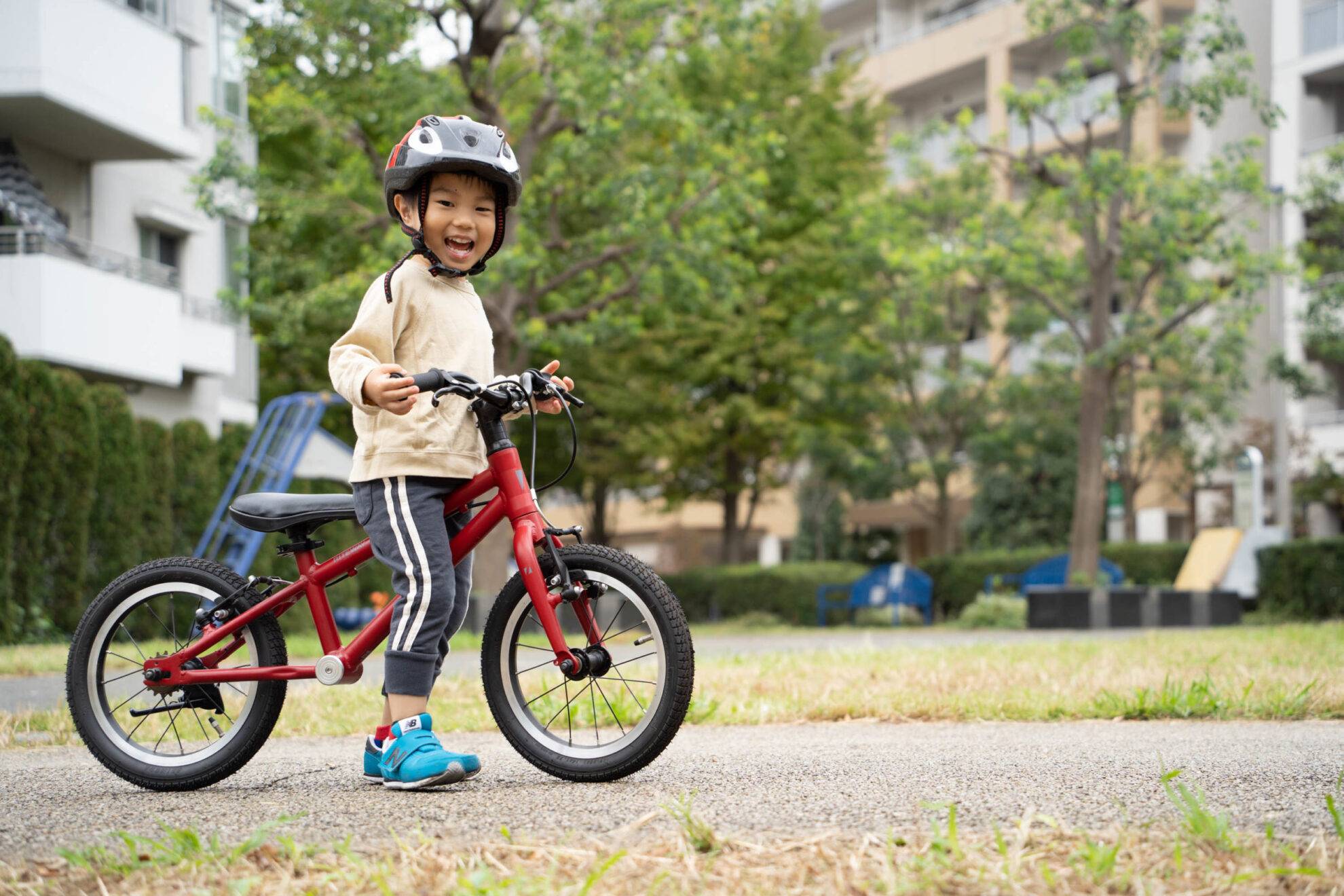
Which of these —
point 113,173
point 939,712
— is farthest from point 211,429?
point 939,712

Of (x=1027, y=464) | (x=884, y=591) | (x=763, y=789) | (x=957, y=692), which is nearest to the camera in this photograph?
(x=763, y=789)

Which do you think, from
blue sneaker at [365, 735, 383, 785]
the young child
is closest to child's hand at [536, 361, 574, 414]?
the young child

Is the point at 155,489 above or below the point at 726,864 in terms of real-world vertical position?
above

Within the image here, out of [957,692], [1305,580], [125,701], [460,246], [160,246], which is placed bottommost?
[1305,580]

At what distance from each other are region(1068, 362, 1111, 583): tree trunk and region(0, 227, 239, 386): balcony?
11937mm

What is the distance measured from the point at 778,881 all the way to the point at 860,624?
20668 millimetres

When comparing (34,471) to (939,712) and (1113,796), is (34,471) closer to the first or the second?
(939,712)

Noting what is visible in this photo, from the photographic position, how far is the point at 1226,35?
1667 cm

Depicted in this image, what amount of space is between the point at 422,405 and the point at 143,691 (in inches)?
44.2

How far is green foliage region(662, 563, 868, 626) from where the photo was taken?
73.7 feet

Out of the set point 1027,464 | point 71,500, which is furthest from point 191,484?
point 1027,464

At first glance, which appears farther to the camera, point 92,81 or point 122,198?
point 122,198

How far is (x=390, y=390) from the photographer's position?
320 cm

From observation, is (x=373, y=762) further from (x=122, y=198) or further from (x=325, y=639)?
(x=122, y=198)
